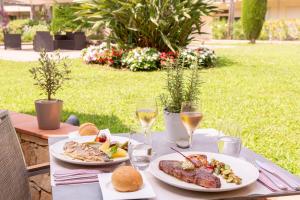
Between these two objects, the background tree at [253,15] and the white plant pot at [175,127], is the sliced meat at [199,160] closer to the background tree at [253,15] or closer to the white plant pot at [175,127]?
the white plant pot at [175,127]

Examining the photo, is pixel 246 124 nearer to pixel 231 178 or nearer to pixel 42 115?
pixel 42 115

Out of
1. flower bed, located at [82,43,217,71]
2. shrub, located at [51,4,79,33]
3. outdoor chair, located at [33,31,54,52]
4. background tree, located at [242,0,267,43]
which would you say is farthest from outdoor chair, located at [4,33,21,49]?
background tree, located at [242,0,267,43]

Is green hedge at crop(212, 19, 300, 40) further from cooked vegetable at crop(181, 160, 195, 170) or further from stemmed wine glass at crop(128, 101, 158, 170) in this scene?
cooked vegetable at crop(181, 160, 195, 170)

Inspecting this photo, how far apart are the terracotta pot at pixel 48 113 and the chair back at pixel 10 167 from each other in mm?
936

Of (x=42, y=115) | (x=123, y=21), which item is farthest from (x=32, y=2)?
(x=42, y=115)

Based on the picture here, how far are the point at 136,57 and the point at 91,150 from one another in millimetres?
9007

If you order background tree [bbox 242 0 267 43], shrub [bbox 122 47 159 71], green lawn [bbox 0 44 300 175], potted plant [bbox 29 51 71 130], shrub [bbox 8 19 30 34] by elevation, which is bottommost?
green lawn [bbox 0 44 300 175]

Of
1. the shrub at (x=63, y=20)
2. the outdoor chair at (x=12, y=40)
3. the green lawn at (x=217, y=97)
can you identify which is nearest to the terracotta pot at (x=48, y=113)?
the green lawn at (x=217, y=97)

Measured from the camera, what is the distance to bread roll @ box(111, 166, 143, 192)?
1429 mm

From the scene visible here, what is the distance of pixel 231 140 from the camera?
1848 mm

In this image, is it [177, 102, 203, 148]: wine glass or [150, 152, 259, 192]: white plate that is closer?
[150, 152, 259, 192]: white plate

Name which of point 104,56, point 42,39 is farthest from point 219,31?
point 104,56

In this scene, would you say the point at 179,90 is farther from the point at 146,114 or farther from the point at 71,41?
the point at 71,41

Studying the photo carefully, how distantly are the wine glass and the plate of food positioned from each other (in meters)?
0.28
